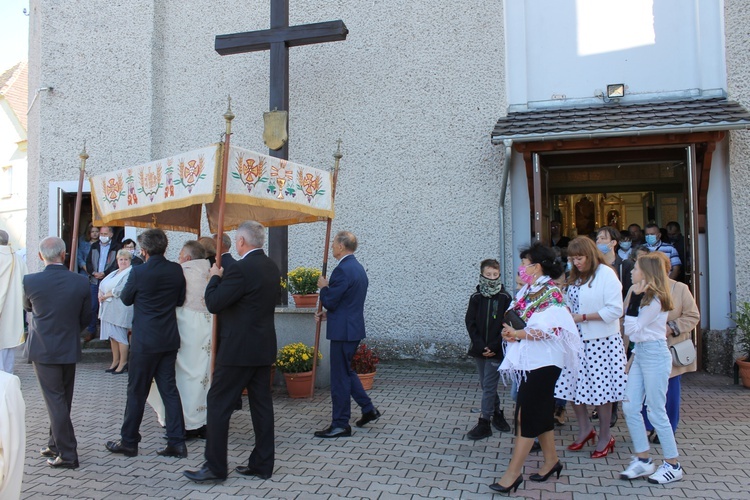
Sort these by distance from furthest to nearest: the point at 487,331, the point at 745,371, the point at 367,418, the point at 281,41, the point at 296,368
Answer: the point at 281,41 < the point at 745,371 < the point at 296,368 < the point at 367,418 < the point at 487,331

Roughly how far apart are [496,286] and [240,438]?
265cm

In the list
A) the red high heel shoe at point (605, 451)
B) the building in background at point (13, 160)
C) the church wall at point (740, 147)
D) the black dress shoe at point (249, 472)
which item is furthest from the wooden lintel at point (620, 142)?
the building in background at point (13, 160)

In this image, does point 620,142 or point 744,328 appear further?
point 620,142

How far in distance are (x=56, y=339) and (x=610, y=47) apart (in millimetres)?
7511

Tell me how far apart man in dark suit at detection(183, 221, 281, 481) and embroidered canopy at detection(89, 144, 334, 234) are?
1.94 ft

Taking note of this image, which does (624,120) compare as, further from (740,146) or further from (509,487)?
(509,487)

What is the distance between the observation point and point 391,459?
4.96 meters

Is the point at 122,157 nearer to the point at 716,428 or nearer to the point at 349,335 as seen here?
the point at 349,335

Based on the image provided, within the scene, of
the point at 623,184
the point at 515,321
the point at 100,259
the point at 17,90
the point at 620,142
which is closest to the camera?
the point at 515,321

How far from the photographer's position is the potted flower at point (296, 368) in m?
6.87

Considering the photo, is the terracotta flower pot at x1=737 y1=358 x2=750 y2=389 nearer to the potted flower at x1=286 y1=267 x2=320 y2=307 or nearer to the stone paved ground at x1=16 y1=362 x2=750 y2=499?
the stone paved ground at x1=16 y1=362 x2=750 y2=499

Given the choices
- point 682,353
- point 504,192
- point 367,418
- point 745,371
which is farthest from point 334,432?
point 745,371

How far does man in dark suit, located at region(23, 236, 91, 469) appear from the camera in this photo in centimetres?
481

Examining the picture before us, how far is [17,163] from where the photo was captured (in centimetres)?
2166
